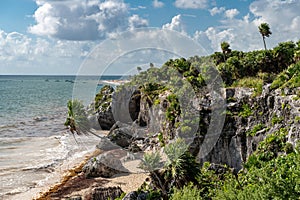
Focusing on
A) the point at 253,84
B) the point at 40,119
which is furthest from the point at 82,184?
the point at 40,119

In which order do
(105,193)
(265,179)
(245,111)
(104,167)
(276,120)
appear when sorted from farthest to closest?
(104,167)
(245,111)
(105,193)
(276,120)
(265,179)

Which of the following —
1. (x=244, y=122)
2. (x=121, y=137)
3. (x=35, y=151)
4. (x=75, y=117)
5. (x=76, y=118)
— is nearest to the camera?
(x=244, y=122)

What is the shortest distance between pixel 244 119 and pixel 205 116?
4052 mm

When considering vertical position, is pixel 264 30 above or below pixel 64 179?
above

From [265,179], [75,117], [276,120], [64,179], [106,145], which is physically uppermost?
[276,120]

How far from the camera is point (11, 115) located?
82.4 metres

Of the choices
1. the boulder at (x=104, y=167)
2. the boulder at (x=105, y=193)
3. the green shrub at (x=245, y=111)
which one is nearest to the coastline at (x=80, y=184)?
the boulder at (x=104, y=167)

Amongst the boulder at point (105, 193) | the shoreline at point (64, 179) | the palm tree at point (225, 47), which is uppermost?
the palm tree at point (225, 47)

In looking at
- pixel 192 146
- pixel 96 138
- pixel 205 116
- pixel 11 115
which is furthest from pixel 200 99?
pixel 11 115

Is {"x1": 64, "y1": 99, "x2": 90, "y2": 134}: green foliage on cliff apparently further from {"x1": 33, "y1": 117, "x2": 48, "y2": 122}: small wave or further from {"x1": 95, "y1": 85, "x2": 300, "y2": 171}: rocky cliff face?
{"x1": 33, "y1": 117, "x2": 48, "y2": 122}: small wave

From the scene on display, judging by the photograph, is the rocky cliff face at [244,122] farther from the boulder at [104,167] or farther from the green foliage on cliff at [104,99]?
the green foliage on cliff at [104,99]

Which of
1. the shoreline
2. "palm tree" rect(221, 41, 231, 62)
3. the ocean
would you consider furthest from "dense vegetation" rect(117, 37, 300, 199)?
the ocean

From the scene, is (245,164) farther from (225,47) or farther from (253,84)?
(225,47)

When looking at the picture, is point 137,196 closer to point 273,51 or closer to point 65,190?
point 65,190
